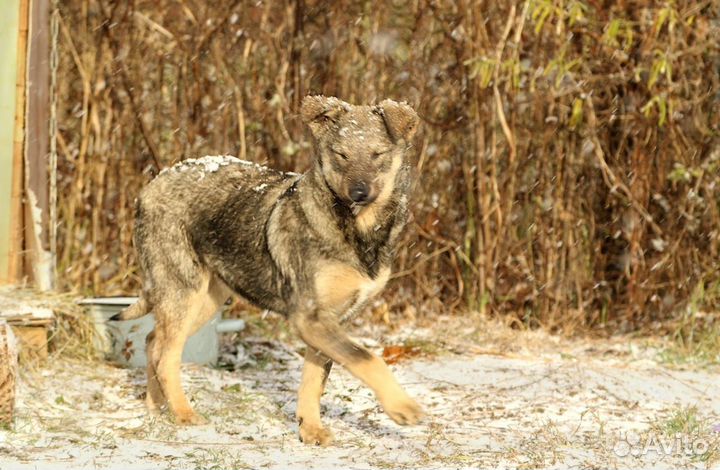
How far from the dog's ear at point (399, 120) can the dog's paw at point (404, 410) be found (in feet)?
4.13

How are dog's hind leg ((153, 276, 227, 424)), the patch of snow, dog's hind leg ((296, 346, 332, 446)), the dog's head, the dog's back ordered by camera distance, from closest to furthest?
1. the dog's head
2. dog's hind leg ((296, 346, 332, 446))
3. the dog's back
4. dog's hind leg ((153, 276, 227, 424))
5. the patch of snow

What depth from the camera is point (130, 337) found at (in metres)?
7.05

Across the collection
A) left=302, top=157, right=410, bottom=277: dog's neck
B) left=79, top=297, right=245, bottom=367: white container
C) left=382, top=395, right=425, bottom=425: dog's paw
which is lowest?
left=79, top=297, right=245, bottom=367: white container

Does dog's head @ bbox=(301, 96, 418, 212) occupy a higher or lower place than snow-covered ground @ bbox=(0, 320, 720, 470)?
higher

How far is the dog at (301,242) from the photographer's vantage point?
5.10 metres

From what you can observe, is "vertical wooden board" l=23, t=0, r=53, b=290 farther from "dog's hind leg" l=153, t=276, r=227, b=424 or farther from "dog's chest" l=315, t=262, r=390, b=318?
"dog's chest" l=315, t=262, r=390, b=318

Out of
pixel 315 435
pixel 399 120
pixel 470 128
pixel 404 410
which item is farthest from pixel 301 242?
pixel 470 128

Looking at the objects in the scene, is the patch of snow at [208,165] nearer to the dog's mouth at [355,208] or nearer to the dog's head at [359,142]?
the dog's head at [359,142]

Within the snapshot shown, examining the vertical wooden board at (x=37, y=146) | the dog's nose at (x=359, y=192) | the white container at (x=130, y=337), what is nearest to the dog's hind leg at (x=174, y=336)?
the white container at (x=130, y=337)

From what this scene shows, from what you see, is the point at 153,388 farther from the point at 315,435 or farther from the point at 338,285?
the point at 338,285

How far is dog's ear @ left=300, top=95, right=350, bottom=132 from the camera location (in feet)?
17.4

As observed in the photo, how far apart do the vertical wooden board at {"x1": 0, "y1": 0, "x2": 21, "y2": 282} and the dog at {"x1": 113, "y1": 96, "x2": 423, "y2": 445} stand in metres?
1.47

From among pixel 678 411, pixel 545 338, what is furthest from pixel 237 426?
pixel 545 338

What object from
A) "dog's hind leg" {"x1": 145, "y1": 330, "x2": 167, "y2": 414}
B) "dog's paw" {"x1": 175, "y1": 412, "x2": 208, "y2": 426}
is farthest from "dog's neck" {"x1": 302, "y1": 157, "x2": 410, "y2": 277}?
"dog's hind leg" {"x1": 145, "y1": 330, "x2": 167, "y2": 414}
